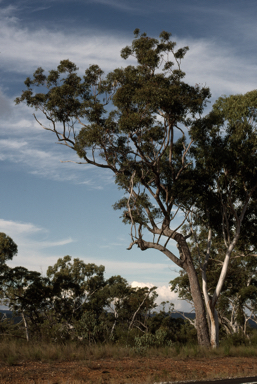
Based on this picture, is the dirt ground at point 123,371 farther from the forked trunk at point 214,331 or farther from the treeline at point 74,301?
the treeline at point 74,301

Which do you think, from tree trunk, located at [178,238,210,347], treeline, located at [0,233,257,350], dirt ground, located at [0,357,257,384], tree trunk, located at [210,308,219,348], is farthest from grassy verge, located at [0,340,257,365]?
treeline, located at [0,233,257,350]

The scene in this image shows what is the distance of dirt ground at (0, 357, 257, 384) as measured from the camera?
9.29 meters

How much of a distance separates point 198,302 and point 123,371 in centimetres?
1006

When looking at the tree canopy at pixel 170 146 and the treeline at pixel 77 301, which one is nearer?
the tree canopy at pixel 170 146

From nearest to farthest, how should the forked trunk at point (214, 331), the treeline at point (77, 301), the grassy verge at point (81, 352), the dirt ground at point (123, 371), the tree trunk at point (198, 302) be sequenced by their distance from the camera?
the dirt ground at point (123, 371)
the grassy verge at point (81, 352)
the tree trunk at point (198, 302)
the forked trunk at point (214, 331)
the treeline at point (77, 301)

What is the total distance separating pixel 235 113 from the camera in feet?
71.3

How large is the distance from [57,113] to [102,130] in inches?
→ 144

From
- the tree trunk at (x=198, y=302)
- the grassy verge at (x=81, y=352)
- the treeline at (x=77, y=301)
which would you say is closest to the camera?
the grassy verge at (x=81, y=352)

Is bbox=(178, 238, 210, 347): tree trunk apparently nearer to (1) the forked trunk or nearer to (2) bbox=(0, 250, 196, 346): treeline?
(1) the forked trunk

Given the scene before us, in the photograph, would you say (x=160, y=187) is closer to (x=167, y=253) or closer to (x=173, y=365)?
(x=167, y=253)

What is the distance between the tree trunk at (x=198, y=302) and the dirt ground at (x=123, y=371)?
602 cm

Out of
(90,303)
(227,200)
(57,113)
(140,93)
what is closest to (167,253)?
(227,200)

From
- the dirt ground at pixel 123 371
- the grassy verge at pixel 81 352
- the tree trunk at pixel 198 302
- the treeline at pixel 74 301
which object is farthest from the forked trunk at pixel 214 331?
the treeline at pixel 74 301

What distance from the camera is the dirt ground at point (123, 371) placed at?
30.5ft
